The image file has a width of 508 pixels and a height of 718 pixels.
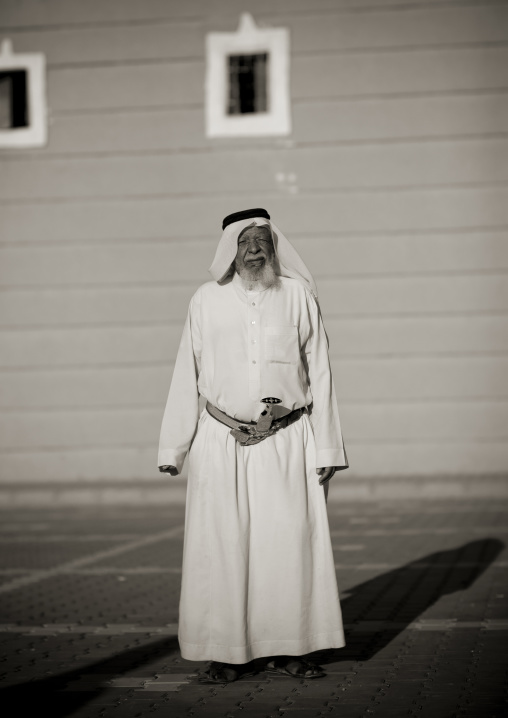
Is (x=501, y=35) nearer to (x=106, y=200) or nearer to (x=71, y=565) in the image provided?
(x=106, y=200)

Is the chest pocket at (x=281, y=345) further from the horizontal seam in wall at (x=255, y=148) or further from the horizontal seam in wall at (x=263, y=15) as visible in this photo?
the horizontal seam in wall at (x=263, y=15)

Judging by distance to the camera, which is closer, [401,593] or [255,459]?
[255,459]

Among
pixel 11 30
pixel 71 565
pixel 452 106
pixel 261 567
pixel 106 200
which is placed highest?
pixel 11 30

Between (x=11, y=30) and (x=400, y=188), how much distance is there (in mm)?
5047

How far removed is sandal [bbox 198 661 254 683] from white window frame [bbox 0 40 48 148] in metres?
9.97

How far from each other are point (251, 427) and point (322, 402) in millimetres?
Result: 343

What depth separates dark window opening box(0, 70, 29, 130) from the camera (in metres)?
14.1

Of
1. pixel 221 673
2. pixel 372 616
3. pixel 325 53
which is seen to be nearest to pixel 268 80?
pixel 325 53

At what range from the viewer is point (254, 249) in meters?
5.31

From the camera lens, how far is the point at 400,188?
1361 centimetres

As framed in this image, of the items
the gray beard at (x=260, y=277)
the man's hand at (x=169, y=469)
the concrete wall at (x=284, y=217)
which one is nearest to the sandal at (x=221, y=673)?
the man's hand at (x=169, y=469)

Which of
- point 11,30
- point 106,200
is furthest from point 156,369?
point 11,30

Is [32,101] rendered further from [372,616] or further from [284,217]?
[372,616]

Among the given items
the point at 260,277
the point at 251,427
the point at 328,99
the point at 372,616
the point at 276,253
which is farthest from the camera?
the point at 328,99
